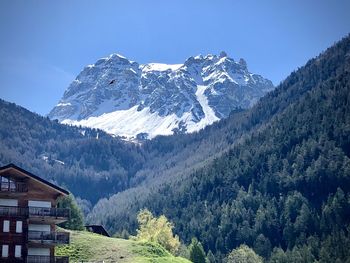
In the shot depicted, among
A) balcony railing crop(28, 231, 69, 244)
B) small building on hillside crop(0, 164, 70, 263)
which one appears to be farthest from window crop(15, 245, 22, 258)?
balcony railing crop(28, 231, 69, 244)

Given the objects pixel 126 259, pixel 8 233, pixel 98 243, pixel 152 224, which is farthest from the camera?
pixel 152 224

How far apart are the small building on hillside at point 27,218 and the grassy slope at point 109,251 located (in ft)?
44.9

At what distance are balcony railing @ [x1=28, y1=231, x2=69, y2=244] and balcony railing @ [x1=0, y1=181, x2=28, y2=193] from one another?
632 centimetres

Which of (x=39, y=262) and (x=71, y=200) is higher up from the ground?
(x=71, y=200)

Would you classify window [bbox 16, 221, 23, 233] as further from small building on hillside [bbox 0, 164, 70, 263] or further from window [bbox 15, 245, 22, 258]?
window [bbox 15, 245, 22, 258]

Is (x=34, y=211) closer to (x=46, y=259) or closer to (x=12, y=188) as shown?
(x=12, y=188)

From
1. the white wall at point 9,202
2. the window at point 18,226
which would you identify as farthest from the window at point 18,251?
the white wall at point 9,202

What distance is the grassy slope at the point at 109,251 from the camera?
11394cm

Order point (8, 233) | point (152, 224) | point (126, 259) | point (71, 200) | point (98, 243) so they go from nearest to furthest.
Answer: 1. point (8, 233)
2. point (126, 259)
3. point (98, 243)
4. point (71, 200)
5. point (152, 224)

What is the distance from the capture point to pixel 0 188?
98562mm

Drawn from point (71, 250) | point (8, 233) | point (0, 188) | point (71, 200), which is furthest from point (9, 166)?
point (71, 200)

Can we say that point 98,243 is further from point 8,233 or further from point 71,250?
point 8,233

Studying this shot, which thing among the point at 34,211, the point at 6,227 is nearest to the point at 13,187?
the point at 34,211

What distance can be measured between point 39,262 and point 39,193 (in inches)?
399
